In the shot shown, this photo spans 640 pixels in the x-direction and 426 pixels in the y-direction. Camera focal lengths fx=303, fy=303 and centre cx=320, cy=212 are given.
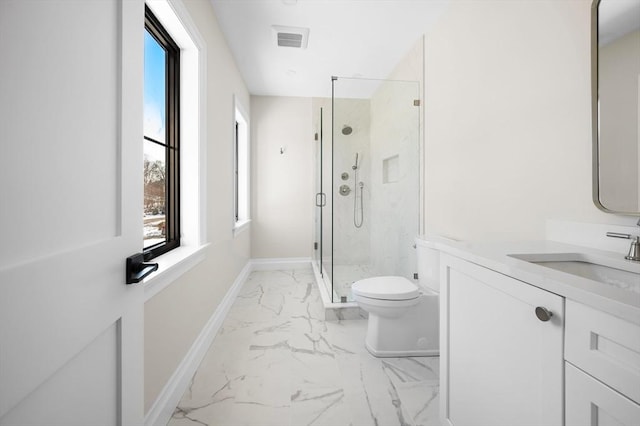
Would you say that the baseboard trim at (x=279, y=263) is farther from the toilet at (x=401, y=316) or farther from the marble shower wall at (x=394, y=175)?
the toilet at (x=401, y=316)

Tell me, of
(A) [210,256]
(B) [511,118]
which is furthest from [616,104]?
(A) [210,256]

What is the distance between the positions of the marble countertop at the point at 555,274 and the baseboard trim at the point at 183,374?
4.53 feet

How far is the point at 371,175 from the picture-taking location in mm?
2791

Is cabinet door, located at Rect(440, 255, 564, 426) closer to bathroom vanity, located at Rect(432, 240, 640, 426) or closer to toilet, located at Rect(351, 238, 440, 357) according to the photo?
bathroom vanity, located at Rect(432, 240, 640, 426)

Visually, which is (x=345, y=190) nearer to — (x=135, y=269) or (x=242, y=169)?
(x=242, y=169)

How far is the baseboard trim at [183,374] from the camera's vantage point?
131 cm

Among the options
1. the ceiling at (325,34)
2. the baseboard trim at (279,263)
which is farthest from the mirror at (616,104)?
the baseboard trim at (279,263)

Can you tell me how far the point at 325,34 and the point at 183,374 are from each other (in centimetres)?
269

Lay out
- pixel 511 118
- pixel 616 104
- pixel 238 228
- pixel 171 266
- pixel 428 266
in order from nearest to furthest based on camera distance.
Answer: pixel 616 104
pixel 171 266
pixel 511 118
pixel 428 266
pixel 238 228

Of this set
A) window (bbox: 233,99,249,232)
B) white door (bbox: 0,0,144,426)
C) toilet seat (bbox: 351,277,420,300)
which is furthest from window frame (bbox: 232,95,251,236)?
white door (bbox: 0,0,144,426)

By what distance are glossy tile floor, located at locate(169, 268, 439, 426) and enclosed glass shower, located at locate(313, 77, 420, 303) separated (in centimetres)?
57

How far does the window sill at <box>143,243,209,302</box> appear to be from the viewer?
1234mm

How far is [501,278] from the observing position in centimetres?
90

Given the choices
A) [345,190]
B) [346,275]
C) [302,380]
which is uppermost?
[345,190]
